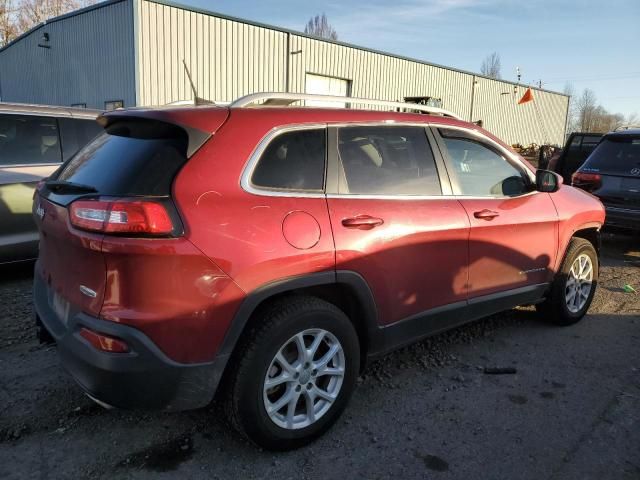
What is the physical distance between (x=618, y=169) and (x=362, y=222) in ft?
18.6

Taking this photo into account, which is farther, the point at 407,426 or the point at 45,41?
the point at 45,41

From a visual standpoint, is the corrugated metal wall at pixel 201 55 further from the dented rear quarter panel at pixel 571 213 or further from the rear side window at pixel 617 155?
the dented rear quarter panel at pixel 571 213

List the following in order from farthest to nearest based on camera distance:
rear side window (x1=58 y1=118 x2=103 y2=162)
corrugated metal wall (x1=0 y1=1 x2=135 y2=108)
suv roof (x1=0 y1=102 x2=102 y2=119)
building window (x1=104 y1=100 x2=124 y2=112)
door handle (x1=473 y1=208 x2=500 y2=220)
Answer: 1. building window (x1=104 y1=100 x2=124 y2=112)
2. corrugated metal wall (x1=0 y1=1 x2=135 y2=108)
3. rear side window (x1=58 y1=118 x2=103 y2=162)
4. suv roof (x1=0 y1=102 x2=102 y2=119)
5. door handle (x1=473 y1=208 x2=500 y2=220)

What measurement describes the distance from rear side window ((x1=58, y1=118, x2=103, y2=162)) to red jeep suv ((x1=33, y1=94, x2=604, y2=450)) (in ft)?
9.20

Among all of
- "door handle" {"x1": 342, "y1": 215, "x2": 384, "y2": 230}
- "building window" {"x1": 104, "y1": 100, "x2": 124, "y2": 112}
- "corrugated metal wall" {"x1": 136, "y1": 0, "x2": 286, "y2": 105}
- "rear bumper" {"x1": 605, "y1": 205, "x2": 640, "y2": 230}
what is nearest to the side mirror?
"door handle" {"x1": 342, "y1": 215, "x2": 384, "y2": 230}

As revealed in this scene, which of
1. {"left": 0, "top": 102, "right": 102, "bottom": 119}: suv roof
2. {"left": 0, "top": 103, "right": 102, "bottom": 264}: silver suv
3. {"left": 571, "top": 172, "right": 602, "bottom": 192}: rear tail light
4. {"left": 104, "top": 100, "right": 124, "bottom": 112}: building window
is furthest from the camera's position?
{"left": 104, "top": 100, "right": 124, "bottom": 112}: building window

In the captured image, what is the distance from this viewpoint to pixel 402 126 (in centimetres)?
316

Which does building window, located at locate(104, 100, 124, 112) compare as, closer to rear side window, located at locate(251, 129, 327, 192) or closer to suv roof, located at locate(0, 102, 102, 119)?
suv roof, located at locate(0, 102, 102, 119)

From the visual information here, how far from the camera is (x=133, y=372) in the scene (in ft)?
6.96

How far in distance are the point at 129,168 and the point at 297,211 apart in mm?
793

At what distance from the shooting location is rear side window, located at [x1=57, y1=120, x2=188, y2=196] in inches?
86.0

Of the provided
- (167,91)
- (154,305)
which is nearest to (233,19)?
(167,91)

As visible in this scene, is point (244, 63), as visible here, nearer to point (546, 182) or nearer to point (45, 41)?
point (45, 41)

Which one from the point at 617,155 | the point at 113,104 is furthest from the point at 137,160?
the point at 113,104
